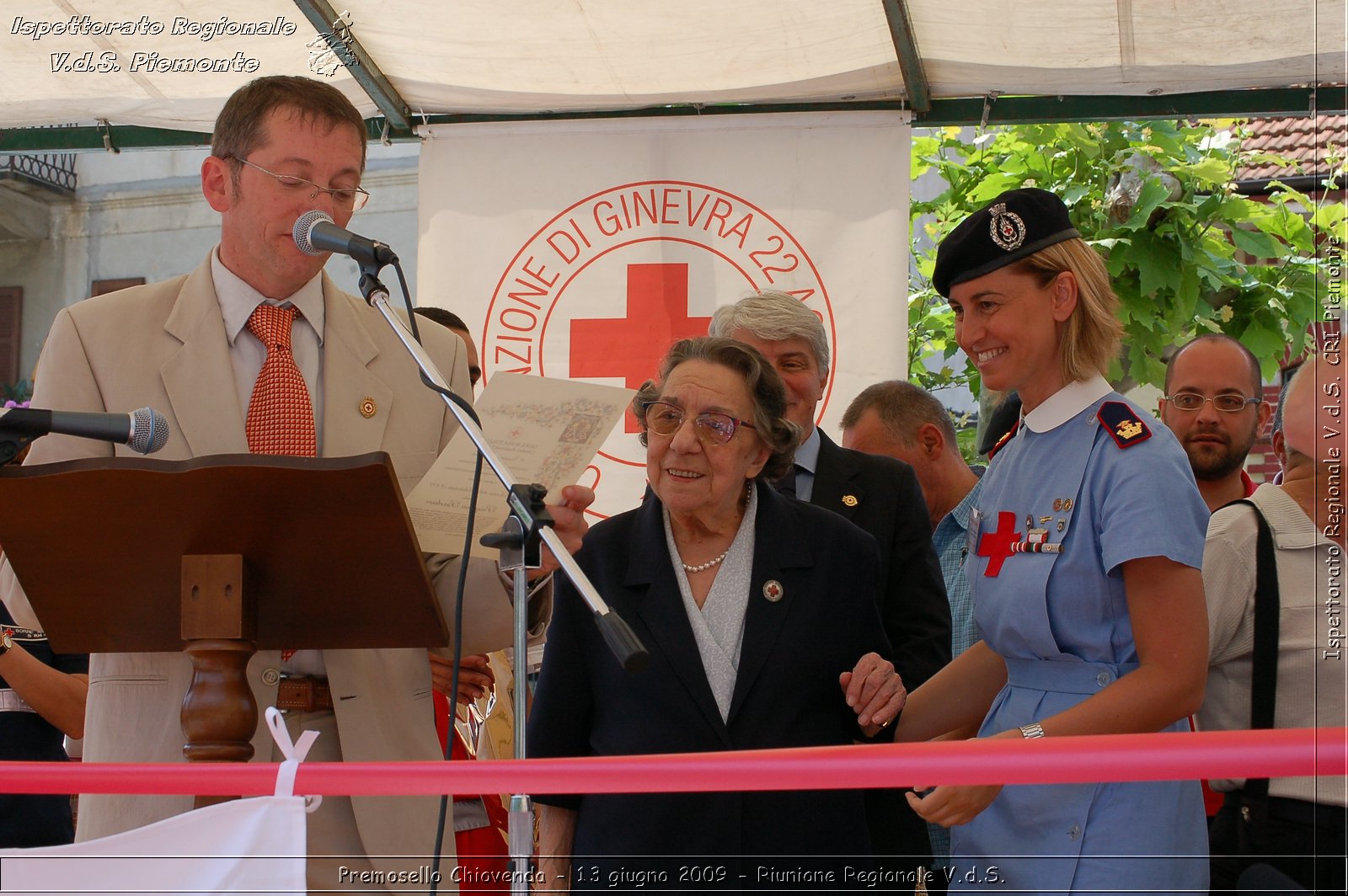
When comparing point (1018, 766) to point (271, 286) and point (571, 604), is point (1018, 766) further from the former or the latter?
point (271, 286)

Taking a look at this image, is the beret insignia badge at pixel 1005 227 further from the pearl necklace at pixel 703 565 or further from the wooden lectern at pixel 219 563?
the wooden lectern at pixel 219 563

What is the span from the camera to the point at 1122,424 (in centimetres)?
226

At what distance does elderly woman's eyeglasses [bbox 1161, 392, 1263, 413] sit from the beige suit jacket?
7.38ft

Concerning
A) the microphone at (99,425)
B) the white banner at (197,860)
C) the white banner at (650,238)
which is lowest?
the white banner at (197,860)

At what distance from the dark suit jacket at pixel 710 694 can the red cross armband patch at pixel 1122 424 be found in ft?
1.72

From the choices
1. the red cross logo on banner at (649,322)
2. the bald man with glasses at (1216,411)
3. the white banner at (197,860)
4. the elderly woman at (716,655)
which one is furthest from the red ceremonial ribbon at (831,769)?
the red cross logo on banner at (649,322)

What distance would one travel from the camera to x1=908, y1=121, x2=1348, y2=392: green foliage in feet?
15.5

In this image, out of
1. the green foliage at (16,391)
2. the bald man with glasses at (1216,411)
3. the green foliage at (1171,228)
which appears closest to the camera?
the bald man with glasses at (1216,411)

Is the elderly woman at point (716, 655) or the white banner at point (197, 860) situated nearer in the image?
the white banner at point (197, 860)

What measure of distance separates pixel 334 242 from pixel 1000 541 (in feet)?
4.01

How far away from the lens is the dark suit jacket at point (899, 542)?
296cm

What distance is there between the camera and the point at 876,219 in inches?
161

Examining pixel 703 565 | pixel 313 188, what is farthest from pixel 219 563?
pixel 703 565

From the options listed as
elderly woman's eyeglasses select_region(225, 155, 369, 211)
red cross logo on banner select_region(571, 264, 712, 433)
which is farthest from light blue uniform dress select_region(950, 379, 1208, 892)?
red cross logo on banner select_region(571, 264, 712, 433)
